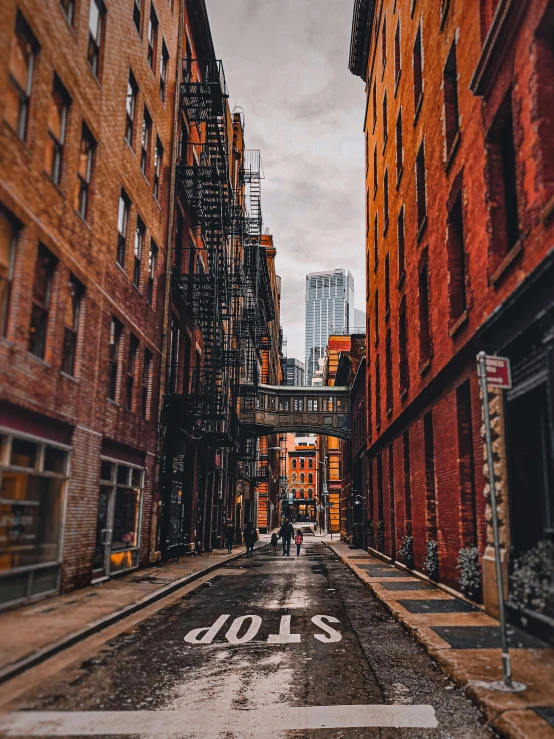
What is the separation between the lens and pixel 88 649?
8.99 metres

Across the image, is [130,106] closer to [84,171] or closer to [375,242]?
[84,171]

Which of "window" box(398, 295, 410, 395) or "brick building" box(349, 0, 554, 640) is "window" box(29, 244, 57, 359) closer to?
"brick building" box(349, 0, 554, 640)

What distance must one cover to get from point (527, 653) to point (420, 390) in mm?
10348

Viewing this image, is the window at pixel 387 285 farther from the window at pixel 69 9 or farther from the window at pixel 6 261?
Result: the window at pixel 6 261

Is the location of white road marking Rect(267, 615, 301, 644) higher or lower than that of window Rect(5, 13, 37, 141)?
lower

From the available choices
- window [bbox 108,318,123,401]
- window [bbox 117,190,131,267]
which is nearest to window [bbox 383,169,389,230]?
window [bbox 117,190,131,267]

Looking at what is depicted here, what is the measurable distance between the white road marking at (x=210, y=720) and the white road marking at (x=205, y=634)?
3430 millimetres

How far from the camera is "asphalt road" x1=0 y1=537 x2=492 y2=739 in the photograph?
5.88 meters

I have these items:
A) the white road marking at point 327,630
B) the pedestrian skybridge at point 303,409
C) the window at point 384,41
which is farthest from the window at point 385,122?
the pedestrian skybridge at point 303,409

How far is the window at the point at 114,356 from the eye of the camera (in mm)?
17141

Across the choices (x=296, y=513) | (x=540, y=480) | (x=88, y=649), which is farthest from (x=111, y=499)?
(x=296, y=513)

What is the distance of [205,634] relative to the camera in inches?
405

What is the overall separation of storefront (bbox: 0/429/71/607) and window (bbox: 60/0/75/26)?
853 cm

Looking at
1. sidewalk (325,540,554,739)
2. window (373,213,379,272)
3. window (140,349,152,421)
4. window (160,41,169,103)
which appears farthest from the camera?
window (373,213,379,272)
